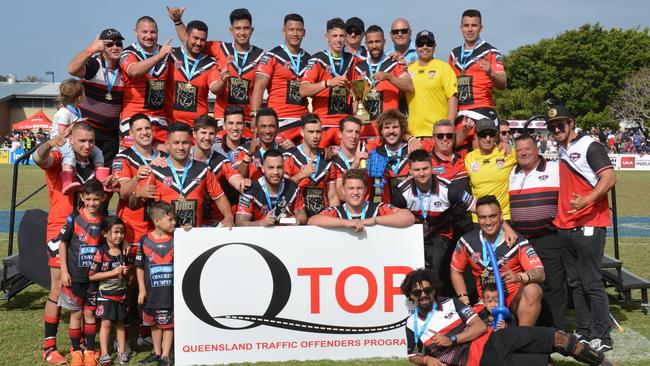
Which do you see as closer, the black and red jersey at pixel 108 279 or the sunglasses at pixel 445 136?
the black and red jersey at pixel 108 279

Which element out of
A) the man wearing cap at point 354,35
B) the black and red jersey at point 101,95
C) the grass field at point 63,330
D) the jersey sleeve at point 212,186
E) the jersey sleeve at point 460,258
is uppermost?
the man wearing cap at point 354,35

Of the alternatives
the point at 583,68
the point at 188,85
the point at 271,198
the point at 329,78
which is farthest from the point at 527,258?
the point at 583,68

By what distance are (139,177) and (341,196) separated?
1931 mm

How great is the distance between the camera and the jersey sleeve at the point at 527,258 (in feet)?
17.9

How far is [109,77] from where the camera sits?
7.39 metres

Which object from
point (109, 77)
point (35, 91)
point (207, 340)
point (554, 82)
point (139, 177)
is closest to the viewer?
point (207, 340)

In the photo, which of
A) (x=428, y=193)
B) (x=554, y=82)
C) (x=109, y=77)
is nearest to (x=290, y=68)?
(x=109, y=77)

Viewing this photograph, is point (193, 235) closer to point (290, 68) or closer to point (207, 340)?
point (207, 340)

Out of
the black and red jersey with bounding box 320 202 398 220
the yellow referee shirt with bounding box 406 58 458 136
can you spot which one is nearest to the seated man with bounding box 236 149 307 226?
the black and red jersey with bounding box 320 202 398 220

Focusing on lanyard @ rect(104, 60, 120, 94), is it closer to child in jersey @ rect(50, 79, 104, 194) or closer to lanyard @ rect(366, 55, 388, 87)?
child in jersey @ rect(50, 79, 104, 194)

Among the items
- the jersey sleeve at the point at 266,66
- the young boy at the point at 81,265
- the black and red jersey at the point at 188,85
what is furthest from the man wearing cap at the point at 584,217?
the young boy at the point at 81,265

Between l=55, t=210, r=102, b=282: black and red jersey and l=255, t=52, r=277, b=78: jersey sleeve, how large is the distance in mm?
2873

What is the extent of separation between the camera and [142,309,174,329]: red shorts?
550 cm

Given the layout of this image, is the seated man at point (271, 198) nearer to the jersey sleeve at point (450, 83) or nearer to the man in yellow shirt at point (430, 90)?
the man in yellow shirt at point (430, 90)
